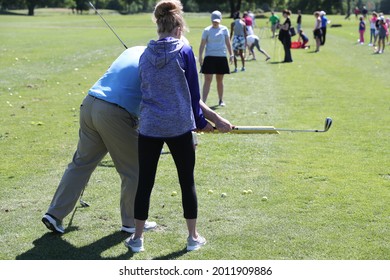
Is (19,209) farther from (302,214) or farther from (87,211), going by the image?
(302,214)

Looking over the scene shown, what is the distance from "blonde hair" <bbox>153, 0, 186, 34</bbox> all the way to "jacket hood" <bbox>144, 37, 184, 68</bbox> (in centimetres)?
11

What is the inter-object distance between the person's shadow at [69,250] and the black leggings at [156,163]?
383 millimetres

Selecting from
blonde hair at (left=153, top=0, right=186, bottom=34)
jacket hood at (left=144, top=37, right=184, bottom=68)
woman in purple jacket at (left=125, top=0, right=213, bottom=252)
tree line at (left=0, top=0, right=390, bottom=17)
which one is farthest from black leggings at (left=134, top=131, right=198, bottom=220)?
tree line at (left=0, top=0, right=390, bottom=17)

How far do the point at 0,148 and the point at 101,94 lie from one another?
202 inches

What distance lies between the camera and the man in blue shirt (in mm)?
5711

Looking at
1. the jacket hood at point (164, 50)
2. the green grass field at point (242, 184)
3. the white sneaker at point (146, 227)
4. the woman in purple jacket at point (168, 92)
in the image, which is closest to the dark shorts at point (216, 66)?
the green grass field at point (242, 184)

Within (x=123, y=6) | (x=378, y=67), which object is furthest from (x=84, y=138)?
(x=123, y=6)

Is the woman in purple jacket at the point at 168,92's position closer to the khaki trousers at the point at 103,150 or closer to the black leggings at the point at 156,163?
the black leggings at the point at 156,163

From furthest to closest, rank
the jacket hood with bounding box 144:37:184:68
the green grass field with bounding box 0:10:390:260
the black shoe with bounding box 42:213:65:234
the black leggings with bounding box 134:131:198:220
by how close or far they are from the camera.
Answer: the black shoe with bounding box 42:213:65:234, the green grass field with bounding box 0:10:390:260, the black leggings with bounding box 134:131:198:220, the jacket hood with bounding box 144:37:184:68

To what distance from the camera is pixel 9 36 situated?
3997 centimetres

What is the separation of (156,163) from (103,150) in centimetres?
80

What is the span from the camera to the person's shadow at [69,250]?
18.5 feet

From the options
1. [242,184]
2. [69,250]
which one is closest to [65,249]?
[69,250]

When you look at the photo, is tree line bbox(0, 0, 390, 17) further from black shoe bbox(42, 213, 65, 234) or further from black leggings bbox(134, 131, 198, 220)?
black leggings bbox(134, 131, 198, 220)
